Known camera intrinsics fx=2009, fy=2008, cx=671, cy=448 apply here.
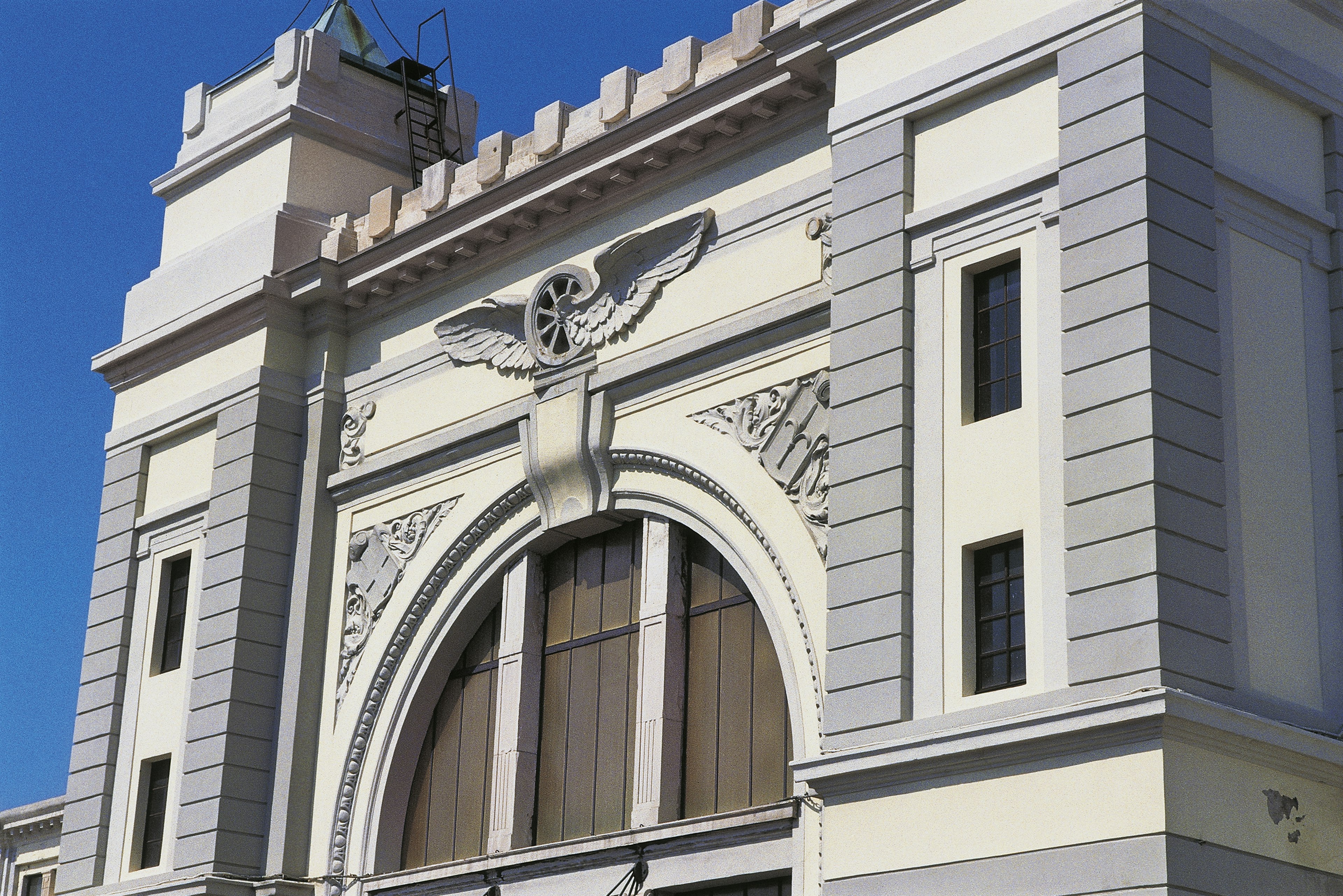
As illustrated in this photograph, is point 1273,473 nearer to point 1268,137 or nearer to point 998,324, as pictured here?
point 998,324

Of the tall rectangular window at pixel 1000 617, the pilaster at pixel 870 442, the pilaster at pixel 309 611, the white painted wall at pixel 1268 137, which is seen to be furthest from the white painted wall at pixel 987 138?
the pilaster at pixel 309 611

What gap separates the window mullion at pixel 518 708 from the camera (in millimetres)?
21469

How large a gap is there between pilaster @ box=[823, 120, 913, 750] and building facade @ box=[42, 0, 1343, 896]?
4cm

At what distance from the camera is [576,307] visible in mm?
22250

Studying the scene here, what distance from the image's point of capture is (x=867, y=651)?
17062 mm

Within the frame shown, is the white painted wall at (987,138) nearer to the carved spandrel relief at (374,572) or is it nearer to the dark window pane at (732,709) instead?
the dark window pane at (732,709)

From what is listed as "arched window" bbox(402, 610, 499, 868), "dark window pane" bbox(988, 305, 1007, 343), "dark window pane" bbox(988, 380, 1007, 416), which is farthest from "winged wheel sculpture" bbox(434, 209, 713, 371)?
"dark window pane" bbox(988, 380, 1007, 416)

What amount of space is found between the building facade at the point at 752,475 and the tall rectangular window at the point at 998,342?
4 centimetres

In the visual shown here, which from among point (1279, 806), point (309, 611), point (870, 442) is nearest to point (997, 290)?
point (870, 442)

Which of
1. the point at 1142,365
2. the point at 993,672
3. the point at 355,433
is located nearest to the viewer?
the point at 1142,365

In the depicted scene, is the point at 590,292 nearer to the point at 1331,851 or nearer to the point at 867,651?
the point at 867,651

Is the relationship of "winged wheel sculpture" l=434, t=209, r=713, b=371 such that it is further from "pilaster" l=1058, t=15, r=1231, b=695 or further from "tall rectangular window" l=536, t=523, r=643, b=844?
"pilaster" l=1058, t=15, r=1231, b=695

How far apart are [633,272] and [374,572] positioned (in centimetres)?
504

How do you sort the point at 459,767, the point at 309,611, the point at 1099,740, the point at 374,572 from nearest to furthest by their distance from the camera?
the point at 1099,740 → the point at 459,767 → the point at 374,572 → the point at 309,611
